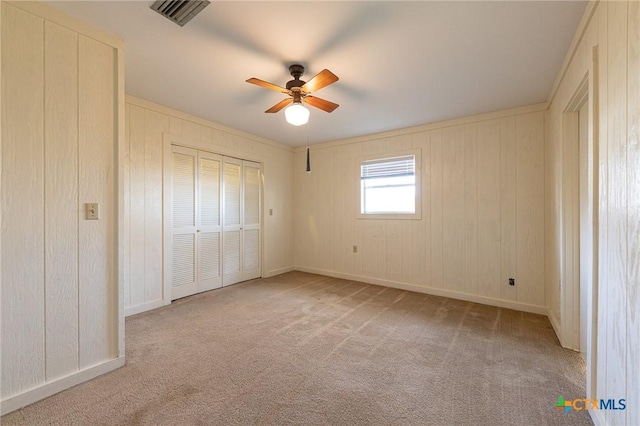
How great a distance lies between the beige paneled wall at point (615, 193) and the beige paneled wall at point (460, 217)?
1586 millimetres

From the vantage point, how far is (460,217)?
374 centimetres

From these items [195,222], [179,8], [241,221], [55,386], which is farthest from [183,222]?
[179,8]

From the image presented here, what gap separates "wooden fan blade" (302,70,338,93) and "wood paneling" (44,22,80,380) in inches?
67.1

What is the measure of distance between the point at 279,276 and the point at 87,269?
A: 3300mm

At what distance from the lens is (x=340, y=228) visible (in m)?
4.92

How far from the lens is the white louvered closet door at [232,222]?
433 centimetres

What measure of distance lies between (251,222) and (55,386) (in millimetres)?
3196

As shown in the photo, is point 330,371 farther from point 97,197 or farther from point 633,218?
point 97,197

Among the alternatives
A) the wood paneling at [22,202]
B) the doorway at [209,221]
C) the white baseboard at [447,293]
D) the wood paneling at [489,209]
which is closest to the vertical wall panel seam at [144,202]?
the doorway at [209,221]

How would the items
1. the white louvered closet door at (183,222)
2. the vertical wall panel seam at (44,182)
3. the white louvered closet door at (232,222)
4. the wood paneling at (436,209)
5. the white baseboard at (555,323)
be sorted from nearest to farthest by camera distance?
the vertical wall panel seam at (44,182) < the white baseboard at (555,323) < the white louvered closet door at (183,222) < the wood paneling at (436,209) < the white louvered closet door at (232,222)

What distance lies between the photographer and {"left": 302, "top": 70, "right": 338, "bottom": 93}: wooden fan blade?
2072 millimetres

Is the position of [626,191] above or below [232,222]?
above

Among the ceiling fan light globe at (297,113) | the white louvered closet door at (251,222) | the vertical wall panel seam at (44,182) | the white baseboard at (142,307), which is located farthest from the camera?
the white louvered closet door at (251,222)

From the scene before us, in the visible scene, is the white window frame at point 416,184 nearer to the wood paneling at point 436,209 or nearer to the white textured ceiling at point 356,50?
the wood paneling at point 436,209
